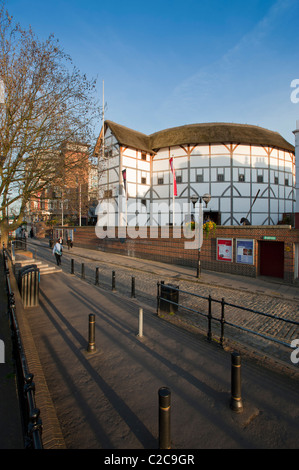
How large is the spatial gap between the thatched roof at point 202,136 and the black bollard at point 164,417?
25.8 m

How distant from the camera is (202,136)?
26516mm

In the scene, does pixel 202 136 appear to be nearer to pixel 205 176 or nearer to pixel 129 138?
pixel 205 176

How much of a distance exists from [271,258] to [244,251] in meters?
1.60

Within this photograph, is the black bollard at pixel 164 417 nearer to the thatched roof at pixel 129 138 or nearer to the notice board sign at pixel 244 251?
the notice board sign at pixel 244 251

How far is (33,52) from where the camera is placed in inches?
350

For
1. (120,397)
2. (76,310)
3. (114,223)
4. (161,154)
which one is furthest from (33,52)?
(161,154)

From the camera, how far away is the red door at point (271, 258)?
14.0 metres

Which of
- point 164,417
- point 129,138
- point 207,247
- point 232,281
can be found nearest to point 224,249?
point 207,247

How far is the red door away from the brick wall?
1.10 ft

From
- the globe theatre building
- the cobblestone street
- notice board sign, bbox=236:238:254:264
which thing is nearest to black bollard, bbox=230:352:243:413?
the cobblestone street

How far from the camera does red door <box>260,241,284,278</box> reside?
1397 centimetres

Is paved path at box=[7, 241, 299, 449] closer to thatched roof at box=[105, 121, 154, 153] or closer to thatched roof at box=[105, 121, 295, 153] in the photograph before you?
thatched roof at box=[105, 121, 154, 153]

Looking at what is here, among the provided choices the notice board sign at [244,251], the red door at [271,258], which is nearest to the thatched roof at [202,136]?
the notice board sign at [244,251]

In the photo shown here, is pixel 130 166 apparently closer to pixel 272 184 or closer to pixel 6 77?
pixel 272 184
